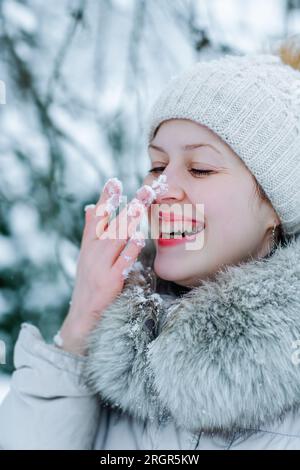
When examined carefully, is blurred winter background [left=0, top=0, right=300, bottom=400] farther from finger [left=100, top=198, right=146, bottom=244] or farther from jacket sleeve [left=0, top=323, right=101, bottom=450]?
finger [left=100, top=198, right=146, bottom=244]

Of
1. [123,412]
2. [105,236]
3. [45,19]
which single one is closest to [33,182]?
[45,19]

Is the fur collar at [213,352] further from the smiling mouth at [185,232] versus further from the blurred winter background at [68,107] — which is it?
the blurred winter background at [68,107]

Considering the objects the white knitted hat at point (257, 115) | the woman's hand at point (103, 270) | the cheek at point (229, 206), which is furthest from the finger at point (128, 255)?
the white knitted hat at point (257, 115)

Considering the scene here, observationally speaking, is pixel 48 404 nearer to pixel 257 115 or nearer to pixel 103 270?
pixel 103 270

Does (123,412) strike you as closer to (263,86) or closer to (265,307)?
(265,307)

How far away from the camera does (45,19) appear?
7.64 ft

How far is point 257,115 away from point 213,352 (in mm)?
596

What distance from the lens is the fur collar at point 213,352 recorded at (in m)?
1.04

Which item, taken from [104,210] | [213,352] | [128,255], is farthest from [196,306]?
[104,210]

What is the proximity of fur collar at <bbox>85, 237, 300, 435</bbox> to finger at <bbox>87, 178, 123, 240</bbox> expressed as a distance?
191 mm

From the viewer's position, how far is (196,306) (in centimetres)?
114

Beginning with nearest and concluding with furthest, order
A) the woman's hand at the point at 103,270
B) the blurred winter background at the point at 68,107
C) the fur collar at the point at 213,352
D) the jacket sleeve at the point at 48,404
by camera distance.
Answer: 1. the fur collar at the point at 213,352
2. the jacket sleeve at the point at 48,404
3. the woman's hand at the point at 103,270
4. the blurred winter background at the point at 68,107

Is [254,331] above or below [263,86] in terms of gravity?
below
